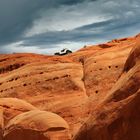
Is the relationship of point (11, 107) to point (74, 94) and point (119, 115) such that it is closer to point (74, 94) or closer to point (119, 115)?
point (74, 94)

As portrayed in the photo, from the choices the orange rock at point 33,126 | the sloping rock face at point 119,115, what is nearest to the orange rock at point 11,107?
the orange rock at point 33,126

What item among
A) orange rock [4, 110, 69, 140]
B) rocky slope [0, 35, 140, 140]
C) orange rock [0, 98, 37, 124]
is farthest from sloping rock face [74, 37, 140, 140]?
orange rock [0, 98, 37, 124]

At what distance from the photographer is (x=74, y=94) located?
3191 cm

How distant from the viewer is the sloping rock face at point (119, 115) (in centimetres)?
1526

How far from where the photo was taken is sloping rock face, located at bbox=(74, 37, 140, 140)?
15258 millimetres

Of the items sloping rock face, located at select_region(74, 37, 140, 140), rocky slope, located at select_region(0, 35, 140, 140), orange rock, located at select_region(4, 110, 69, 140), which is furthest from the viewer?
orange rock, located at select_region(4, 110, 69, 140)

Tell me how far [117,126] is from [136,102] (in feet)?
3.31

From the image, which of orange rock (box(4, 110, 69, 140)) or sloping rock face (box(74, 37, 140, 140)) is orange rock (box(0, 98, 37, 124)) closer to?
orange rock (box(4, 110, 69, 140))

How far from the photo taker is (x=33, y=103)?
33438mm

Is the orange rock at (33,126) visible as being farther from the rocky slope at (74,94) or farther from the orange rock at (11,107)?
the orange rock at (11,107)

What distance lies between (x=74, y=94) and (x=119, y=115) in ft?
A: 52.9

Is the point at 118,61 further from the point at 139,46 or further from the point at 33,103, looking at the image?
the point at 139,46

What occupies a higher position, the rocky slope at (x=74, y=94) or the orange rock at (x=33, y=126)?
the rocky slope at (x=74, y=94)

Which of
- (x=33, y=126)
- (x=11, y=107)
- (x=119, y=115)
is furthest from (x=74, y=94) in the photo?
(x=119, y=115)
